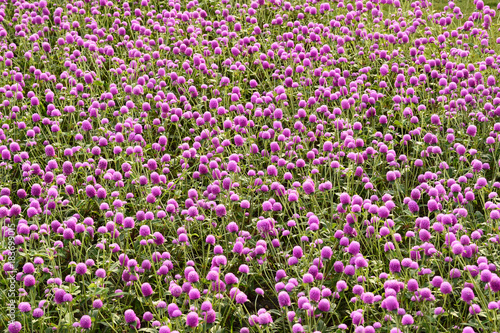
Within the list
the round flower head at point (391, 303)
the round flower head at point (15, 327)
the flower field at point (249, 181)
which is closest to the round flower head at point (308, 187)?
the flower field at point (249, 181)

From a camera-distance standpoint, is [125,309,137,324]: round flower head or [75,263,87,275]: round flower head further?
[75,263,87,275]: round flower head

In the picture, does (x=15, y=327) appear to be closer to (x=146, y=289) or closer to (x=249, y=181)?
(x=146, y=289)

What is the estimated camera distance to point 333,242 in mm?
3814

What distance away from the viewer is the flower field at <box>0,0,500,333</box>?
10.7 feet

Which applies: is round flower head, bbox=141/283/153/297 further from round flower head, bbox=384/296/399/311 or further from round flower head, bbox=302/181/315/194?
round flower head, bbox=384/296/399/311

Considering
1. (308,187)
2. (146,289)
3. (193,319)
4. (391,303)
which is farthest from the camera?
(308,187)

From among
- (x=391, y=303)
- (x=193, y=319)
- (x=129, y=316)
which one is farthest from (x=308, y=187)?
(x=129, y=316)

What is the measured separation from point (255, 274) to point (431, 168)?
6.43ft

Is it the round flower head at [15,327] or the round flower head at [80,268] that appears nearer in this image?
the round flower head at [15,327]

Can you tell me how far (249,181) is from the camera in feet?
14.8

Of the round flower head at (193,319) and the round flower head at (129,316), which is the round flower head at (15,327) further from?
the round flower head at (193,319)

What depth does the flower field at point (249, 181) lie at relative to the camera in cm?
325

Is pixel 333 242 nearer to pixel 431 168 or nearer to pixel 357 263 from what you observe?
pixel 357 263

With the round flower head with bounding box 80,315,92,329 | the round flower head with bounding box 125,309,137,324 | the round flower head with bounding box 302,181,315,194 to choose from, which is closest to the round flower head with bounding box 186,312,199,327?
the round flower head with bounding box 125,309,137,324
